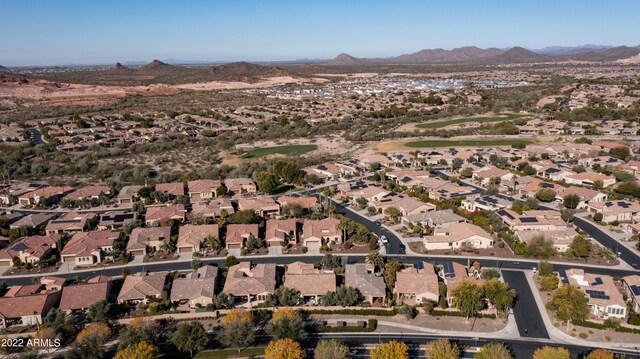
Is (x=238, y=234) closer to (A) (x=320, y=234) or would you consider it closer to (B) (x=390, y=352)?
(A) (x=320, y=234)

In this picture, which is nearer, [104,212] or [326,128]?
[104,212]

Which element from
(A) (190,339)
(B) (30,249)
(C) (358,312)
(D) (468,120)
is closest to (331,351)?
(C) (358,312)

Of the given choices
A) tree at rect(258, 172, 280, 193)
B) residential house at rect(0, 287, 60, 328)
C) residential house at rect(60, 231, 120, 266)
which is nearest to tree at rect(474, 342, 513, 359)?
residential house at rect(0, 287, 60, 328)

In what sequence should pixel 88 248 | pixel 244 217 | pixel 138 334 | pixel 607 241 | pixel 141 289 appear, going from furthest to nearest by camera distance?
pixel 244 217, pixel 607 241, pixel 88 248, pixel 141 289, pixel 138 334

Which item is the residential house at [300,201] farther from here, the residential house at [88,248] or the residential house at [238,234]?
the residential house at [88,248]

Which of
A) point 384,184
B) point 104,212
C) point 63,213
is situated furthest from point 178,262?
point 384,184

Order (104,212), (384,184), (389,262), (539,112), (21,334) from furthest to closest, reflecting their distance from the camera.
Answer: (539,112) < (384,184) < (104,212) < (389,262) < (21,334)


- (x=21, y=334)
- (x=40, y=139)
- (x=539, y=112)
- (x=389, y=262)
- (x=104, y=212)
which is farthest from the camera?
(x=539, y=112)

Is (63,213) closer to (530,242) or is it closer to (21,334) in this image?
(21,334)
